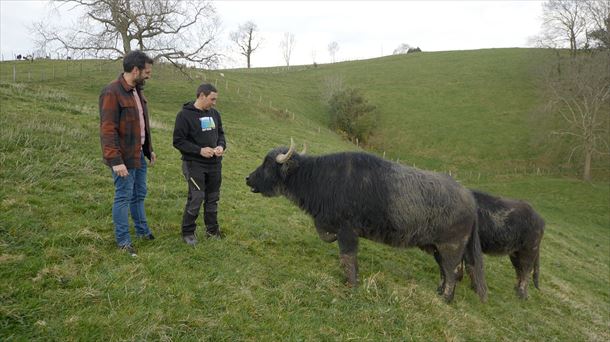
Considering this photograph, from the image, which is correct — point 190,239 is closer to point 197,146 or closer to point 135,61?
point 197,146

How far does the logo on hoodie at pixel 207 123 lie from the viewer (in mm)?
6996

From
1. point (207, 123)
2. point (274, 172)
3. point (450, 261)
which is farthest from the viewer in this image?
point (274, 172)

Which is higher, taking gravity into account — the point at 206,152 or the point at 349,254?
the point at 206,152

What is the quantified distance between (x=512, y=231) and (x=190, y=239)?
7.71 meters

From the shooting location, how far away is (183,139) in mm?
6844

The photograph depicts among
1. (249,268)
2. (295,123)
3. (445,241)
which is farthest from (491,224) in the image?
(295,123)

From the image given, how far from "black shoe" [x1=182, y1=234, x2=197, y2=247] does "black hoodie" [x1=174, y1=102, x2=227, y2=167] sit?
4.37 feet

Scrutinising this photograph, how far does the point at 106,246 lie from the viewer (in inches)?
251

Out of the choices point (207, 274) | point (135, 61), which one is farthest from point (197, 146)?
point (207, 274)

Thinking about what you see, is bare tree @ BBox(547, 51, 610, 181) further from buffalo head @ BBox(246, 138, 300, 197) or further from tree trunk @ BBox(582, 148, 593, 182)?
buffalo head @ BBox(246, 138, 300, 197)

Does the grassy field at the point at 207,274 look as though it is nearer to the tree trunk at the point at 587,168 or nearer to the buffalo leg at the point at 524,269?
the buffalo leg at the point at 524,269

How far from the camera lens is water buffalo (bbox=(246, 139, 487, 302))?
7340mm

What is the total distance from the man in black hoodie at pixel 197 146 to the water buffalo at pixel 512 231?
6.73 metres

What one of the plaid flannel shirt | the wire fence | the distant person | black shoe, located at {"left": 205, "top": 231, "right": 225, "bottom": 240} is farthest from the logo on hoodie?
the wire fence
